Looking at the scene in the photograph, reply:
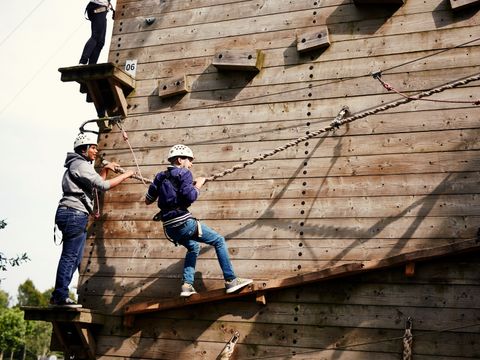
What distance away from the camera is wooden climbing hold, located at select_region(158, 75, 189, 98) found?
7676 millimetres

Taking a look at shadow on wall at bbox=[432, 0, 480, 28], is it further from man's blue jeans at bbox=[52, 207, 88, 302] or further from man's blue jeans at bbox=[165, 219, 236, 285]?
man's blue jeans at bbox=[52, 207, 88, 302]

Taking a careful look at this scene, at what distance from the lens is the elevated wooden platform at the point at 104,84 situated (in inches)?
305

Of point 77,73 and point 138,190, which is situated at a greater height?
point 77,73

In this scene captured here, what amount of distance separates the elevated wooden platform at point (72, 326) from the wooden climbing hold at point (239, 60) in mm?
3465

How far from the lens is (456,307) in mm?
5715

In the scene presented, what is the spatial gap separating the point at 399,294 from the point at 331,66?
281 centimetres

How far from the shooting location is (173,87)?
7.73 metres

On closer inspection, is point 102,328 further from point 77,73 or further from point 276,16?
point 276,16

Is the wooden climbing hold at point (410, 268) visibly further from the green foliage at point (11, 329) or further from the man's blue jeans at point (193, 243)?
the green foliage at point (11, 329)

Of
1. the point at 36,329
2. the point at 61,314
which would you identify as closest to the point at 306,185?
the point at 61,314

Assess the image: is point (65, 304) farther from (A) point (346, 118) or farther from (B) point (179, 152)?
(A) point (346, 118)

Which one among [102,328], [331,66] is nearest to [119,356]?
[102,328]

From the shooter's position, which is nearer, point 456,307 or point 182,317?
point 456,307

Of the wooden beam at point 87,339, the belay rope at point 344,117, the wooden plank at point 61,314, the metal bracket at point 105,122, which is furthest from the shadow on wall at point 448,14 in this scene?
the wooden beam at point 87,339
